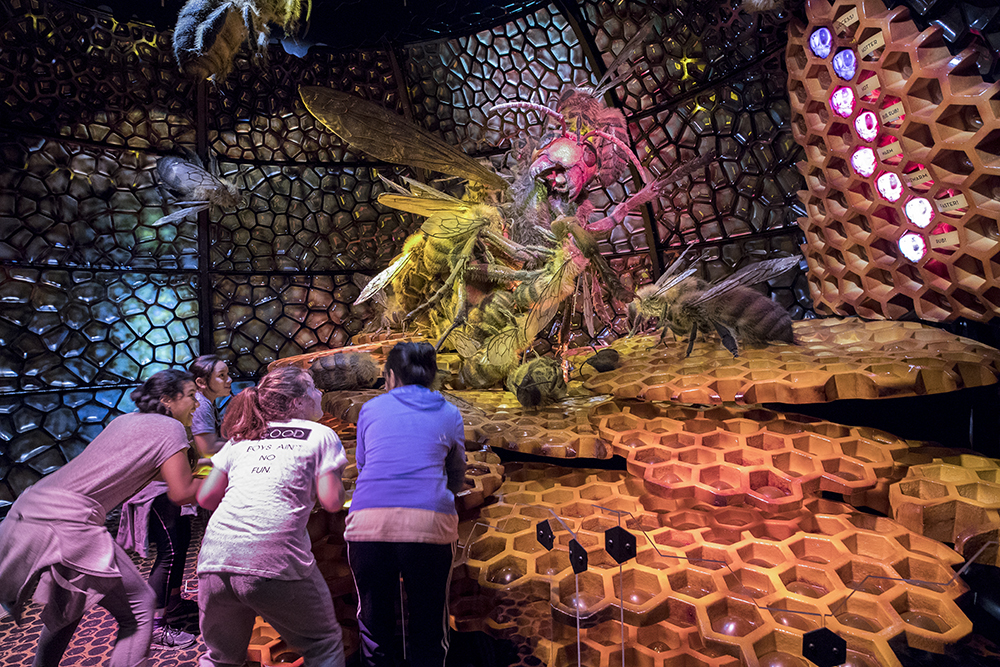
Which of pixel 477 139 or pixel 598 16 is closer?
pixel 598 16

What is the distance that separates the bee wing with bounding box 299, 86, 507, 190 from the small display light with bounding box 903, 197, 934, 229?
7.54 ft

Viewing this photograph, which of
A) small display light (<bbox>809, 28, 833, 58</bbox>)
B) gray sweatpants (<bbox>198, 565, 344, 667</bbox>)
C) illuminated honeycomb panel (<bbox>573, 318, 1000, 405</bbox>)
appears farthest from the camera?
small display light (<bbox>809, 28, 833, 58</bbox>)

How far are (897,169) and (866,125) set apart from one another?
1.08ft

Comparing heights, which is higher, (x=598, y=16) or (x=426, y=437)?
(x=598, y=16)

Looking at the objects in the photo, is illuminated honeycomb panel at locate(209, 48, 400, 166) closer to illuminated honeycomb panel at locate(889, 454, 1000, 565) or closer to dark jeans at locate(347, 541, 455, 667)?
dark jeans at locate(347, 541, 455, 667)

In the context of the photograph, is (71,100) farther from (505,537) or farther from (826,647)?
(826,647)

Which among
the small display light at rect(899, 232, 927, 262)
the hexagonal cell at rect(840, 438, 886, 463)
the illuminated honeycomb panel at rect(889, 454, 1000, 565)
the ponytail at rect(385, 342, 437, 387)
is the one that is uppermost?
the small display light at rect(899, 232, 927, 262)

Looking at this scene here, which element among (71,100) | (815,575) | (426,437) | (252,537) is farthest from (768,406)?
(71,100)

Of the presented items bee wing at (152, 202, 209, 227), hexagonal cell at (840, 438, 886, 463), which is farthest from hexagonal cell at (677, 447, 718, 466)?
bee wing at (152, 202, 209, 227)

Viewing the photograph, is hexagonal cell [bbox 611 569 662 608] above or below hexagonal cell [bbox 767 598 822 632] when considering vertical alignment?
below

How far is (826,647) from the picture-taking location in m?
1.15

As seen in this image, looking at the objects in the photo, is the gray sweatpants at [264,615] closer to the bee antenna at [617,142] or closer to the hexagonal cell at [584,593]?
the hexagonal cell at [584,593]

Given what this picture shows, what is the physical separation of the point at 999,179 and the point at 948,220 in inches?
9.4

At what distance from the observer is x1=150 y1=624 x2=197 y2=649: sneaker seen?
2172mm
